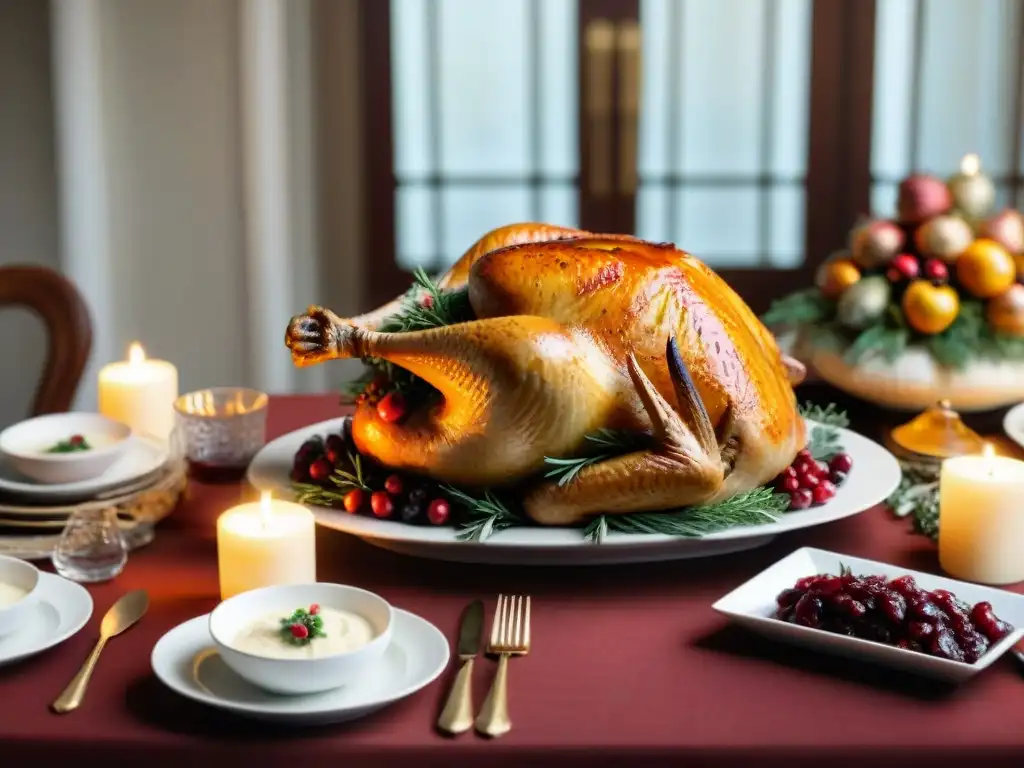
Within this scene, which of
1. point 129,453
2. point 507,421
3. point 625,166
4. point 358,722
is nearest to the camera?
point 358,722

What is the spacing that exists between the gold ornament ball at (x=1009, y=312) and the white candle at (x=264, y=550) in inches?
34.9

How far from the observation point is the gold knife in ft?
2.99

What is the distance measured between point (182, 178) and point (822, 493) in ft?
7.36

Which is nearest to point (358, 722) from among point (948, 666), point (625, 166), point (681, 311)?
point (948, 666)

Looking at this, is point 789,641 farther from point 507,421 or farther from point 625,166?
point 625,166

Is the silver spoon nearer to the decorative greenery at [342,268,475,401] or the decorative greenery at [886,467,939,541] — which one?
the decorative greenery at [342,268,475,401]

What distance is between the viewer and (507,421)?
119cm

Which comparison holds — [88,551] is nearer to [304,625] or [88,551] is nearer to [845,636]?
[304,625]

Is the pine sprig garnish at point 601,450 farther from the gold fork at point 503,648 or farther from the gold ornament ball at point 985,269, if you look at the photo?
the gold ornament ball at point 985,269

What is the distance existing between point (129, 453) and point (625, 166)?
1951 millimetres

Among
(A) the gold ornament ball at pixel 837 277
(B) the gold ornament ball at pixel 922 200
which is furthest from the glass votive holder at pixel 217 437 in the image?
(B) the gold ornament ball at pixel 922 200

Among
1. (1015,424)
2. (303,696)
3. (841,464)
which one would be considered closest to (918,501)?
(841,464)

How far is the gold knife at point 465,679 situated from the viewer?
91 cm

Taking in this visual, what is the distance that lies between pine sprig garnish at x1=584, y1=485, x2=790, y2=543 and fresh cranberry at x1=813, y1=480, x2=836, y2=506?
5 cm
